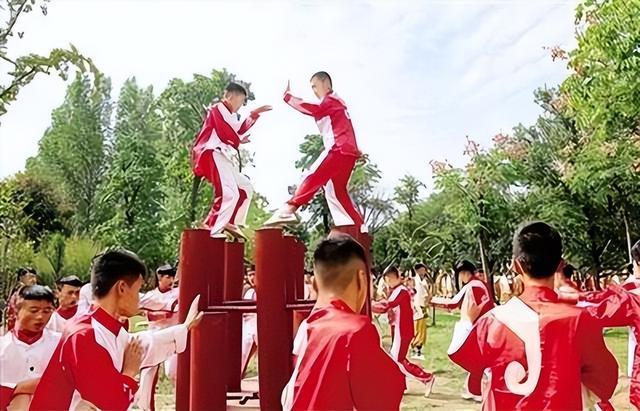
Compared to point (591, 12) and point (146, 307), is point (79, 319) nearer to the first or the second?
point (146, 307)

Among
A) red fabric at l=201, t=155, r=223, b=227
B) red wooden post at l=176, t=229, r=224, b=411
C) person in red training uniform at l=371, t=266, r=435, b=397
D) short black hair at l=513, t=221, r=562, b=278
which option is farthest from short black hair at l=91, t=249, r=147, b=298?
person in red training uniform at l=371, t=266, r=435, b=397

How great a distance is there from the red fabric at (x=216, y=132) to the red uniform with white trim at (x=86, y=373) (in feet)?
13.2

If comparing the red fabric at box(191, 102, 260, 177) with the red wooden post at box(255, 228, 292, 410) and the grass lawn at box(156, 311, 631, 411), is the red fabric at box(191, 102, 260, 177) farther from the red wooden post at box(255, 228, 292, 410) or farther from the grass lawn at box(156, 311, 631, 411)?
the grass lawn at box(156, 311, 631, 411)

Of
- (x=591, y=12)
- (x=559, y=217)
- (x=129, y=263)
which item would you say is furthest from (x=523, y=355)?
(x=559, y=217)

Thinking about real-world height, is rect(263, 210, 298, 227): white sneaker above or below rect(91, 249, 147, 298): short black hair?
above

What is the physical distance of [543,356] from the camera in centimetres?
317

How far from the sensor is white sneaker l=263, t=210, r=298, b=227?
6605 millimetres

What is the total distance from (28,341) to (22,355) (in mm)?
109

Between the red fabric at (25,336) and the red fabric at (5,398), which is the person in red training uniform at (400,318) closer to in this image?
the red fabric at (25,336)

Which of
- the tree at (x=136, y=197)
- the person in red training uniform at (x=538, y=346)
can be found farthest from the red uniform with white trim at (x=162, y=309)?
the tree at (x=136, y=197)

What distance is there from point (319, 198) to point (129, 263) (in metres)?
28.3

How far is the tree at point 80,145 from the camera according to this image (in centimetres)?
4247

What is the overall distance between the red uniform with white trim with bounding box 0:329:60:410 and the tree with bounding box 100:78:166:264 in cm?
3083

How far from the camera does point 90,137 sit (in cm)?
4269
